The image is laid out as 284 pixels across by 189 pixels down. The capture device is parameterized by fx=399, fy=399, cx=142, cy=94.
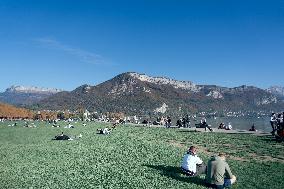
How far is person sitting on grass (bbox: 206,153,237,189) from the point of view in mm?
18312

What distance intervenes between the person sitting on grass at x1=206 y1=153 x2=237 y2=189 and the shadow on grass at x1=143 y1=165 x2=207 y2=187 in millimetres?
804

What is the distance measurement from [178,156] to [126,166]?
514 centimetres

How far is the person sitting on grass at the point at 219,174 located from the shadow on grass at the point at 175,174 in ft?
2.64

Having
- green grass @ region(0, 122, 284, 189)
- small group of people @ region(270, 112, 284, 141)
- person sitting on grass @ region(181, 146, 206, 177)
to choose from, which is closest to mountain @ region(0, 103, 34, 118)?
small group of people @ region(270, 112, 284, 141)

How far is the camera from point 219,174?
60.1 feet

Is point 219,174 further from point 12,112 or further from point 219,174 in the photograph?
point 12,112

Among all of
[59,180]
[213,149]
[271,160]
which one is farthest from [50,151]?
[271,160]

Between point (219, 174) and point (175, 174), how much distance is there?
12.1 ft

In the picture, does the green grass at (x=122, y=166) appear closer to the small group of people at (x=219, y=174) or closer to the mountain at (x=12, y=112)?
the small group of people at (x=219, y=174)

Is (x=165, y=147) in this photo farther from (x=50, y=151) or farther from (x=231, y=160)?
(x=50, y=151)

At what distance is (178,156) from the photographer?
27.3 meters

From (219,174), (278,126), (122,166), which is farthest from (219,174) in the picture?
(278,126)

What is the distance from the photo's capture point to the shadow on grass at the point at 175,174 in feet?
65.7

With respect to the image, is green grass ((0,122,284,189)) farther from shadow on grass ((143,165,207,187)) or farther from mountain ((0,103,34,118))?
mountain ((0,103,34,118))
